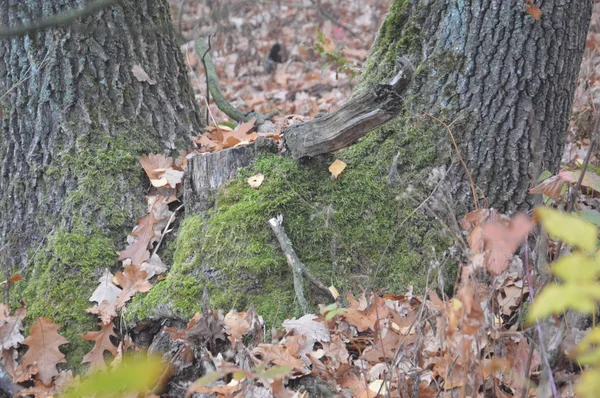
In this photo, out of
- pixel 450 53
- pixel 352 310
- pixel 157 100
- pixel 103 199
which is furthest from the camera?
pixel 157 100

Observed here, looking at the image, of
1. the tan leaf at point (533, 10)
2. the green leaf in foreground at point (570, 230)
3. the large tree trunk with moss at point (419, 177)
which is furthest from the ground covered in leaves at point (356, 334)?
the tan leaf at point (533, 10)

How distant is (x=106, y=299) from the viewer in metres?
3.11

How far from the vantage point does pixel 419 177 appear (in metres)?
3.09

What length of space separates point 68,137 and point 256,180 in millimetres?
1182

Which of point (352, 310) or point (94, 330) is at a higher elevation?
point (352, 310)

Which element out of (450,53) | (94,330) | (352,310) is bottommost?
(94,330)

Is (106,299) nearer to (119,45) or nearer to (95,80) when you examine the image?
(95,80)

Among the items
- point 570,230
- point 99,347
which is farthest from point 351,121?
point 570,230

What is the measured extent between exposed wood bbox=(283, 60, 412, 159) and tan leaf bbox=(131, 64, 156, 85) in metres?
1.05

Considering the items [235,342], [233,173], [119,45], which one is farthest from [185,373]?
[119,45]

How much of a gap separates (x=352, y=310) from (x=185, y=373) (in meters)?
0.79

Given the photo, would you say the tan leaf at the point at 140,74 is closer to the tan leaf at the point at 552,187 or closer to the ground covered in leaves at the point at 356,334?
the ground covered in leaves at the point at 356,334

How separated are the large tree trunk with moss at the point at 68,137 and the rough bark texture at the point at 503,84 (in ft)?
5.14

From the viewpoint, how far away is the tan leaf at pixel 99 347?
2961 millimetres
